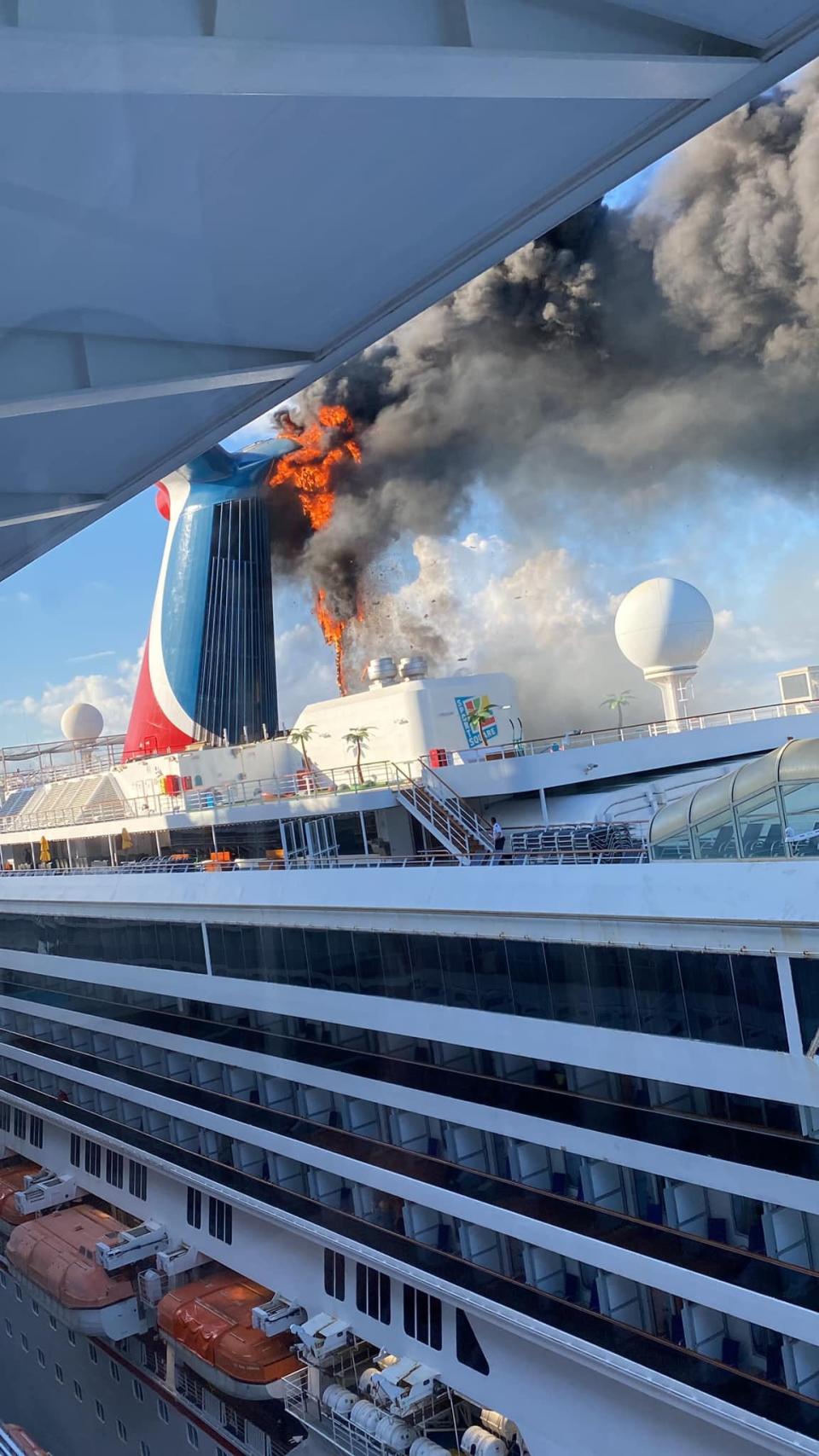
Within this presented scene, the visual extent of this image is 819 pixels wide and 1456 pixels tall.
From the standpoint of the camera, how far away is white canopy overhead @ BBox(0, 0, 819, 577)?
→ 4.24ft

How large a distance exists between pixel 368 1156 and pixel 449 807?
8.56 feet

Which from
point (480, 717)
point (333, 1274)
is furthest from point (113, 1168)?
point (480, 717)

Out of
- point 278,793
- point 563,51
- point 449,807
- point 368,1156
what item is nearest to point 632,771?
point 449,807

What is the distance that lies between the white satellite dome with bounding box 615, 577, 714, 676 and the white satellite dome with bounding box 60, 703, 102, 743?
796 centimetres

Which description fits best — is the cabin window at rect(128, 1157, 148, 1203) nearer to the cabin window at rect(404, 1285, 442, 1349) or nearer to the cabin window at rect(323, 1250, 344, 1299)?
the cabin window at rect(323, 1250, 344, 1299)

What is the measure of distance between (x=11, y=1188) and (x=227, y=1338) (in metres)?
4.48

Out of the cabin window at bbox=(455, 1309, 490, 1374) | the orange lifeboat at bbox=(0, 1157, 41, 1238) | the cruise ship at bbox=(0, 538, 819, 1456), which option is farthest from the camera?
the orange lifeboat at bbox=(0, 1157, 41, 1238)

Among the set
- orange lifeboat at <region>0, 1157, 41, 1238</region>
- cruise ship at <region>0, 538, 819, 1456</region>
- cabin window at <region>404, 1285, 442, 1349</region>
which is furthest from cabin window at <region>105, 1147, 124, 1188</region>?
cabin window at <region>404, 1285, 442, 1349</region>

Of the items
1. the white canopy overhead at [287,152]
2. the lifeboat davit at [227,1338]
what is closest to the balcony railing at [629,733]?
the lifeboat davit at [227,1338]

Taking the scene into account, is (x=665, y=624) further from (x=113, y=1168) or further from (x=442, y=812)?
(x=113, y=1168)

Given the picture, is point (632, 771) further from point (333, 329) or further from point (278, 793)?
point (333, 329)

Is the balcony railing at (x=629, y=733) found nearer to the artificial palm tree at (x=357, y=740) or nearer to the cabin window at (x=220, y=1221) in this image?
the artificial palm tree at (x=357, y=740)

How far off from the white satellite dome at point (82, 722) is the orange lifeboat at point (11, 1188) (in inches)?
213

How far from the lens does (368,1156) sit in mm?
6668
